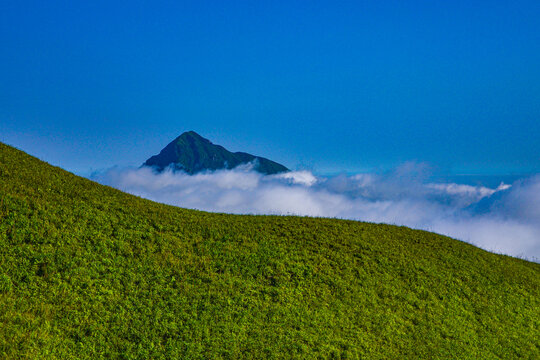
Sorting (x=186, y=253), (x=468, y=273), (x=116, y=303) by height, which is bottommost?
(x=116, y=303)

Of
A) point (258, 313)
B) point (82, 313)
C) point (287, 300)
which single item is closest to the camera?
point (82, 313)

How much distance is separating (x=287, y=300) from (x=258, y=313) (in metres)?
1.61

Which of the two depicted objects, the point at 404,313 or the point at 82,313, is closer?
the point at 82,313

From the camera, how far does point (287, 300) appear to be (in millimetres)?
14078

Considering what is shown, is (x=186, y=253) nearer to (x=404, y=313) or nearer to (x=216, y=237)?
(x=216, y=237)

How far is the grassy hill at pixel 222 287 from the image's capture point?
429 inches

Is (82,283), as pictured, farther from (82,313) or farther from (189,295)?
(189,295)

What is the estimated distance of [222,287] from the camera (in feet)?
45.5

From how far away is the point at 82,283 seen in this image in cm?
Result: 1223

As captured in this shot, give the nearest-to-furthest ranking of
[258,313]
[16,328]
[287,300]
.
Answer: [16,328] → [258,313] → [287,300]

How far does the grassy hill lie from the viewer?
10.9 metres

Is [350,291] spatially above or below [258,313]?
above

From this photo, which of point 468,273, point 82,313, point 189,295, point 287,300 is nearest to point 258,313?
point 287,300

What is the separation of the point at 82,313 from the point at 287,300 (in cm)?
709
